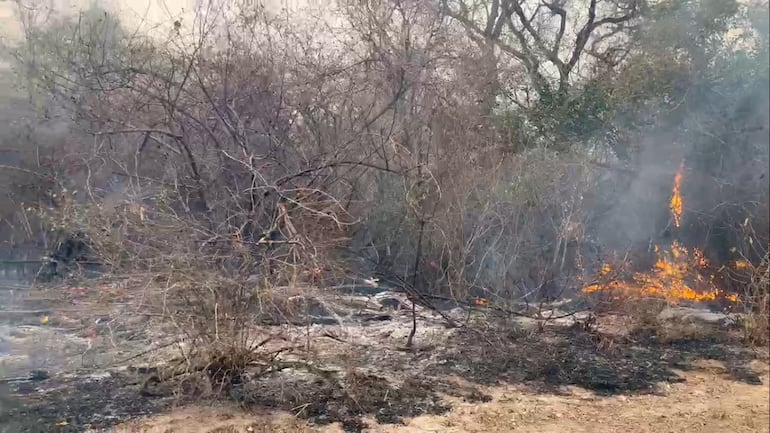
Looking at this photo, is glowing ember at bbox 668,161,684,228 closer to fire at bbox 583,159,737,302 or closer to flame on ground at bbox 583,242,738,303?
fire at bbox 583,159,737,302

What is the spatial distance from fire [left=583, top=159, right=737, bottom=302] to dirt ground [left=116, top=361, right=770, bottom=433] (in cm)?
161

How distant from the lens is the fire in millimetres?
7551

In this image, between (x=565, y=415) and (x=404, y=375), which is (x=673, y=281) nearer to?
(x=565, y=415)

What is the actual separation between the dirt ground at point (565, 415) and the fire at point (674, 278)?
1.61 meters

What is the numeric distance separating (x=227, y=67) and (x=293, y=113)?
29.2 inches

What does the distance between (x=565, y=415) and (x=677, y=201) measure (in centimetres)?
466

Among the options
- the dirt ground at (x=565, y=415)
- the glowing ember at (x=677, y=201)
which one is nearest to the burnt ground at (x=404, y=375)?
the dirt ground at (x=565, y=415)

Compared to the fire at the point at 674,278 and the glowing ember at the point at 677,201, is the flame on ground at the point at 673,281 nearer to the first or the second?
the fire at the point at 674,278

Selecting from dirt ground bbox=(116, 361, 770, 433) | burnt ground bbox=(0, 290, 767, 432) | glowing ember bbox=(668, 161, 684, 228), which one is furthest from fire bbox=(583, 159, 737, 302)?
dirt ground bbox=(116, 361, 770, 433)

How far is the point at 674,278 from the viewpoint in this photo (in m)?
8.29

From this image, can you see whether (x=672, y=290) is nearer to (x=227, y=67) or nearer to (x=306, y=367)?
(x=306, y=367)

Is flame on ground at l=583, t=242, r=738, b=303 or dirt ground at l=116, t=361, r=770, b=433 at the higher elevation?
flame on ground at l=583, t=242, r=738, b=303

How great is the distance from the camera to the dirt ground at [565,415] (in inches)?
187

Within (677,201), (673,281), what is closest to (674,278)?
(673,281)
